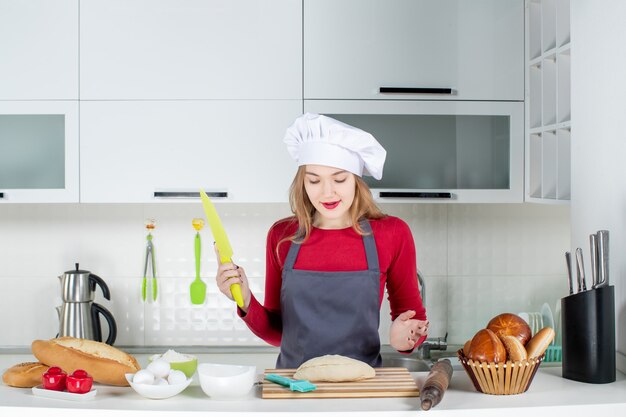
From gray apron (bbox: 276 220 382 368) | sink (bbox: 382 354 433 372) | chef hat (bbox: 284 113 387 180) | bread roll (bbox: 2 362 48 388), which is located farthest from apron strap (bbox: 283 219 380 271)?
sink (bbox: 382 354 433 372)

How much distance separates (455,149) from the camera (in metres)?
2.63

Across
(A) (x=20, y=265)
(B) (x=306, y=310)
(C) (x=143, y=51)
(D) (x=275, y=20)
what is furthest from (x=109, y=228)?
(B) (x=306, y=310)

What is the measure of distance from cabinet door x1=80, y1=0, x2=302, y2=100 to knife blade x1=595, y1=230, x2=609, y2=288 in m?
1.21

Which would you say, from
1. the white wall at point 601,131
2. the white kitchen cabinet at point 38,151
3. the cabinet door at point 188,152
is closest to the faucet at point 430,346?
the cabinet door at point 188,152

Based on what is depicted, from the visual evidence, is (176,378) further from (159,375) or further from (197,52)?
(197,52)

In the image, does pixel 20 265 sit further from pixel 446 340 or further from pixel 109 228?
pixel 446 340

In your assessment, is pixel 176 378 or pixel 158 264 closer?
pixel 176 378

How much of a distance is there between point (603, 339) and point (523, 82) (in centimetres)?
118

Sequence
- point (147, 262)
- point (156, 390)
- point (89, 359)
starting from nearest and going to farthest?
point (156, 390)
point (89, 359)
point (147, 262)

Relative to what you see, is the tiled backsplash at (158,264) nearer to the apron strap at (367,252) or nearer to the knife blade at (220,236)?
the apron strap at (367,252)

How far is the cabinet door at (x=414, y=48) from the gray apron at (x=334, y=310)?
2.47 feet

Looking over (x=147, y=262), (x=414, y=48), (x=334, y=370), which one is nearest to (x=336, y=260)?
(x=334, y=370)

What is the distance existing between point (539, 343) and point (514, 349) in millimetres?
61

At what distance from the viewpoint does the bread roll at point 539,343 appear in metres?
1.50
